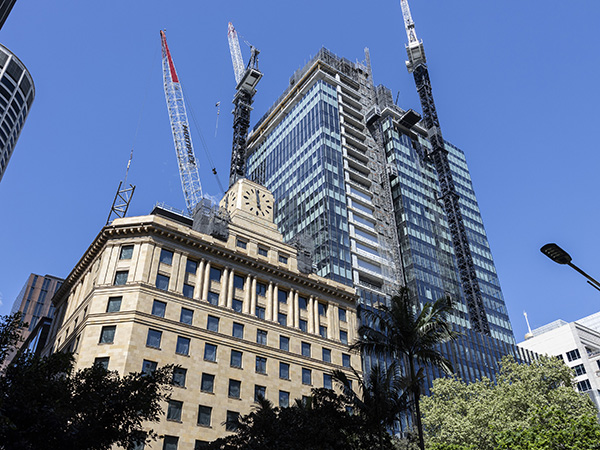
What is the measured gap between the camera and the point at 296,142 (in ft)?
400

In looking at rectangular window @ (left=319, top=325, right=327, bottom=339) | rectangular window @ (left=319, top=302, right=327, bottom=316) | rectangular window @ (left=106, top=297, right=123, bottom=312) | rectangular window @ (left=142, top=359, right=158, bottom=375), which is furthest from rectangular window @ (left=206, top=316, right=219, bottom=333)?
rectangular window @ (left=319, top=302, right=327, bottom=316)

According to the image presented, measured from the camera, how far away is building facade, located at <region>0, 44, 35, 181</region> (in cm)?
14900

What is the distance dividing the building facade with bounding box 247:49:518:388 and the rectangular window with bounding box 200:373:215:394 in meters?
39.8

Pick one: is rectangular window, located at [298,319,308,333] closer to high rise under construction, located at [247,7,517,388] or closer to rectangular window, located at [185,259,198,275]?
rectangular window, located at [185,259,198,275]

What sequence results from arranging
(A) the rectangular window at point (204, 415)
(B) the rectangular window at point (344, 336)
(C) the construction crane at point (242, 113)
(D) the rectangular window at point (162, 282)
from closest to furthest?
(A) the rectangular window at point (204, 415) < (D) the rectangular window at point (162, 282) < (B) the rectangular window at point (344, 336) < (C) the construction crane at point (242, 113)

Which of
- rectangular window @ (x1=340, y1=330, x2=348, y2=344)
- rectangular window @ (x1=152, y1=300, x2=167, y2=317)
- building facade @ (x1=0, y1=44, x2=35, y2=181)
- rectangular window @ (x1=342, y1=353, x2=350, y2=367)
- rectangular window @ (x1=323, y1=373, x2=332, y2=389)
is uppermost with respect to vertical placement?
building facade @ (x1=0, y1=44, x2=35, y2=181)

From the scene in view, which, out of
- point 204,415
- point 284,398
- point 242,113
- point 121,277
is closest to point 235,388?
point 204,415

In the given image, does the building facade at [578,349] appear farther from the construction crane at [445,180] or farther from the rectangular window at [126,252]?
the rectangular window at [126,252]

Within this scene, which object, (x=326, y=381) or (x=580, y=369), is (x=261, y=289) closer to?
(x=326, y=381)

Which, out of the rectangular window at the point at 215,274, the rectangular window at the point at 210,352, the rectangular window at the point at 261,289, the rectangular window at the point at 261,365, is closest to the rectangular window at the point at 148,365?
the rectangular window at the point at 210,352

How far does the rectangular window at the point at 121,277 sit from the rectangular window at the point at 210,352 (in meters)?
10.6

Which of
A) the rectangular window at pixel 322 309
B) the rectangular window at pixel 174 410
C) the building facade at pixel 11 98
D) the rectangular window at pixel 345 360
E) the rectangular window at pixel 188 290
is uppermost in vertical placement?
the building facade at pixel 11 98

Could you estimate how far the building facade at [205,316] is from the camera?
50875 millimetres

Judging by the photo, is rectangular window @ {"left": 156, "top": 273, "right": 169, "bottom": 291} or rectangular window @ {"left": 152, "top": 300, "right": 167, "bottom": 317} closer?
rectangular window @ {"left": 152, "top": 300, "right": 167, "bottom": 317}
